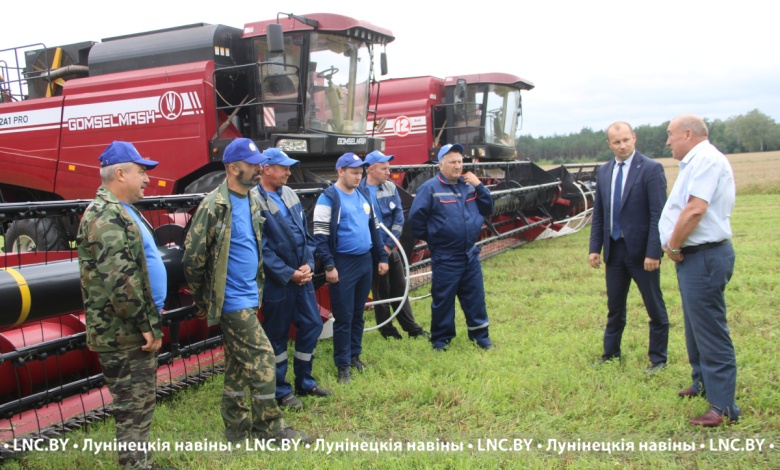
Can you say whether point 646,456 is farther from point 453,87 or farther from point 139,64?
point 453,87

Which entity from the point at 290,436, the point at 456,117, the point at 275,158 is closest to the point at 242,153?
the point at 275,158

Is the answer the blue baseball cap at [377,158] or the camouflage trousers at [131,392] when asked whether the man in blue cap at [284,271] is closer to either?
the camouflage trousers at [131,392]

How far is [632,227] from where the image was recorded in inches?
173

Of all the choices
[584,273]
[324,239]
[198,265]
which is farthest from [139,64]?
[584,273]

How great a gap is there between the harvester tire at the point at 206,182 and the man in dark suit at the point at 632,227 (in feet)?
14.1

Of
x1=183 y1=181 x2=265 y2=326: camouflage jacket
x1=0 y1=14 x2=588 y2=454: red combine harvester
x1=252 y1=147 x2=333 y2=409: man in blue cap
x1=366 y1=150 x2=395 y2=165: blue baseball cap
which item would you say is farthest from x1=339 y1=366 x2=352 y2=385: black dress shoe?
x1=366 y1=150 x2=395 y2=165: blue baseball cap

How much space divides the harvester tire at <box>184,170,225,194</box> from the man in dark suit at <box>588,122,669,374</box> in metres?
4.30

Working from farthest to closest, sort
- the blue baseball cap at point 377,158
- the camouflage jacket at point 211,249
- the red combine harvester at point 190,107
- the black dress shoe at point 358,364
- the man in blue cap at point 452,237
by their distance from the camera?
the red combine harvester at point 190,107, the blue baseball cap at point 377,158, the man in blue cap at point 452,237, the black dress shoe at point 358,364, the camouflage jacket at point 211,249

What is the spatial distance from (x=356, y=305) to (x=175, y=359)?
135 centimetres

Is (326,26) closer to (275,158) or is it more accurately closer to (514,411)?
(275,158)

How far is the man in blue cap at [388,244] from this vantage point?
545 centimetres

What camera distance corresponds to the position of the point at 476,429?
3.69m

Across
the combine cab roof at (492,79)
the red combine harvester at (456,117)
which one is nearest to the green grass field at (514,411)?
the red combine harvester at (456,117)

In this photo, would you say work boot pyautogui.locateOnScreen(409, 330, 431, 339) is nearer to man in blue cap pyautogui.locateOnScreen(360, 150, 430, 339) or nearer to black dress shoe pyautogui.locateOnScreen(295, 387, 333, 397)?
man in blue cap pyautogui.locateOnScreen(360, 150, 430, 339)
